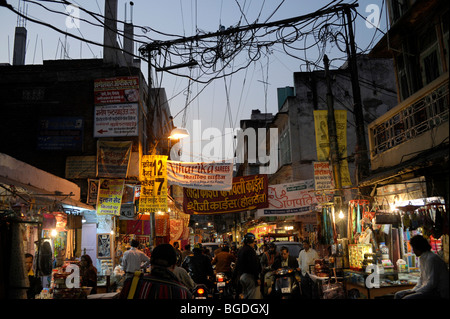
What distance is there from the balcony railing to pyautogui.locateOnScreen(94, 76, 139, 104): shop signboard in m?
12.5

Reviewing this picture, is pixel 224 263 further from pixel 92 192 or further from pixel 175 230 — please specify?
pixel 175 230

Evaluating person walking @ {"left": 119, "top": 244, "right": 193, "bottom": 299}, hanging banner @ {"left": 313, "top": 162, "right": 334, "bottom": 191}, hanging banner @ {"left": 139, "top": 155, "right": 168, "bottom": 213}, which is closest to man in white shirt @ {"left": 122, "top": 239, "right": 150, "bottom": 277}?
hanging banner @ {"left": 139, "top": 155, "right": 168, "bottom": 213}

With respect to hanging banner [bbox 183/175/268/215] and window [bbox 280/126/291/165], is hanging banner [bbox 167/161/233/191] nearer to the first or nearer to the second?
hanging banner [bbox 183/175/268/215]

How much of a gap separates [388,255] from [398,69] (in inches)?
239

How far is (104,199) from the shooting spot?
16219 millimetres

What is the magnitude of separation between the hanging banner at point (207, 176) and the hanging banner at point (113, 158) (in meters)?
7.19

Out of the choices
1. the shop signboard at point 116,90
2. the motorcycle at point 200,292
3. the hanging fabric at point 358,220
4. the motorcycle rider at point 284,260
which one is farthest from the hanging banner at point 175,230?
the motorcycle at point 200,292

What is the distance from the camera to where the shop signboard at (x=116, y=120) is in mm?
19812

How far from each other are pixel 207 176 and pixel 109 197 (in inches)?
227

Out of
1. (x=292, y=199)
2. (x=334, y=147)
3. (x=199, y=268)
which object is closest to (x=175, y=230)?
(x=292, y=199)

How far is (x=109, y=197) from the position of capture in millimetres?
16312

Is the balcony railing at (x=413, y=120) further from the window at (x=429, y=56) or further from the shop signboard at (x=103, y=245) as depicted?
the shop signboard at (x=103, y=245)

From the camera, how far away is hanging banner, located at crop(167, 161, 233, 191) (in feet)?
41.3

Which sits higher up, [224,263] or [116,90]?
[116,90]
